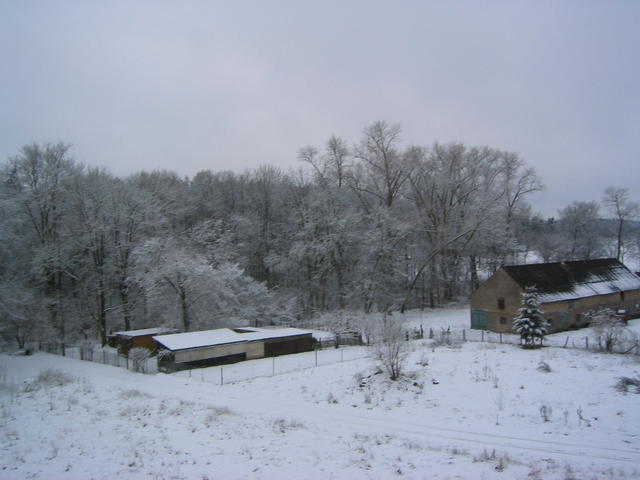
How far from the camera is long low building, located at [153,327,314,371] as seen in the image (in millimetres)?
25953

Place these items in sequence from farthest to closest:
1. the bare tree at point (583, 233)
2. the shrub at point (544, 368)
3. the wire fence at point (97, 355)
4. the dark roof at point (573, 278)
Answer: the bare tree at point (583, 233) < the dark roof at point (573, 278) < the wire fence at point (97, 355) < the shrub at point (544, 368)

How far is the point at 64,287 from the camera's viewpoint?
4147 centimetres

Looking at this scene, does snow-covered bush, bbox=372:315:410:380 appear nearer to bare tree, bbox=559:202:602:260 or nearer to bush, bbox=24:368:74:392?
bush, bbox=24:368:74:392

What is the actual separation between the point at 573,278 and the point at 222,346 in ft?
98.7

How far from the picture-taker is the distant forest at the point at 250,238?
36688mm

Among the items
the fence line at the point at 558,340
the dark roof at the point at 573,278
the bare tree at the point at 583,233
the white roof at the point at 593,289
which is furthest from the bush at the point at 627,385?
the bare tree at the point at 583,233

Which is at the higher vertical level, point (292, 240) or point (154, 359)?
point (292, 240)

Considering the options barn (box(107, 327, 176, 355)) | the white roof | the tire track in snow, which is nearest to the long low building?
barn (box(107, 327, 176, 355))

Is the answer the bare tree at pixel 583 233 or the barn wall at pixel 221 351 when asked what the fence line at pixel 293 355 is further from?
the bare tree at pixel 583 233

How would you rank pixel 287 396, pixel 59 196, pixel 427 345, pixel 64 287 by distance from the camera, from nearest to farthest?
pixel 287 396 < pixel 427 345 < pixel 59 196 < pixel 64 287

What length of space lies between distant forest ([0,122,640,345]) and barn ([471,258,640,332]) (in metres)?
9.03

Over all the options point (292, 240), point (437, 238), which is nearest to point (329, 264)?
point (292, 240)

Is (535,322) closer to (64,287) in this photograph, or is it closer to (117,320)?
(117,320)

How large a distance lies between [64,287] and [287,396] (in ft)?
107
